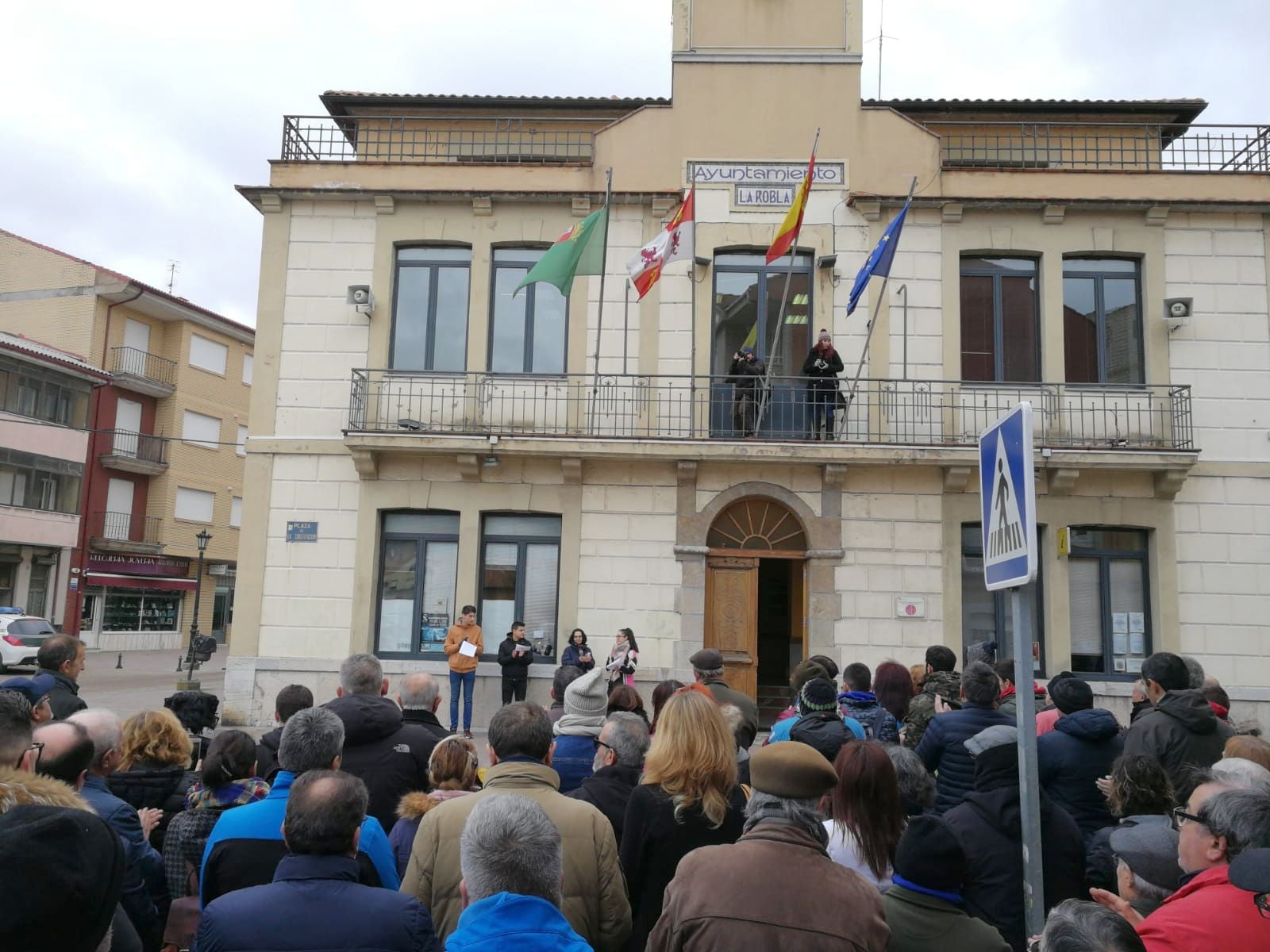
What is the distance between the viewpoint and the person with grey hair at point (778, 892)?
8.56 ft

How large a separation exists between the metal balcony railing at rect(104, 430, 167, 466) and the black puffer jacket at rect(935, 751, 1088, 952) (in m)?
40.1

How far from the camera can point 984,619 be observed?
14.8m

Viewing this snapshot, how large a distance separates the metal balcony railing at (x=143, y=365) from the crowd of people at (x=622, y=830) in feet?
123

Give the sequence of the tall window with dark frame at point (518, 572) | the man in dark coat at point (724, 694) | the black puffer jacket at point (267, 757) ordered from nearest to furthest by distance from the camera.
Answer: the black puffer jacket at point (267, 757)
the man in dark coat at point (724, 694)
the tall window with dark frame at point (518, 572)

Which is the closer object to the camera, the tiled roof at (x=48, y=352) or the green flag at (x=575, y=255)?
the green flag at (x=575, y=255)

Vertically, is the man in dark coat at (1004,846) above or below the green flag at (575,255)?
below

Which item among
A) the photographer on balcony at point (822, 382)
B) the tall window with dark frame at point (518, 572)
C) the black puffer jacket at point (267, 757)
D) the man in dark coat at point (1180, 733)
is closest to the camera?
the black puffer jacket at point (267, 757)

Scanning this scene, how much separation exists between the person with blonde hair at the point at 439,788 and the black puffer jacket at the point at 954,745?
263 centimetres

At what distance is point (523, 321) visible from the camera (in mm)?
15734

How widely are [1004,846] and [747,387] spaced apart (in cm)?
1097

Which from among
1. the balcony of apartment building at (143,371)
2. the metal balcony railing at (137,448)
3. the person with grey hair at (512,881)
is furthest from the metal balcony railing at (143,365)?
the person with grey hair at (512,881)

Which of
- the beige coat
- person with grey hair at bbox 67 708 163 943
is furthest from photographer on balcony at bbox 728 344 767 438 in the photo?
the beige coat

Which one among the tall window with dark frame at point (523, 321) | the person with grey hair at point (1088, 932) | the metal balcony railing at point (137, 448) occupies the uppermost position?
the metal balcony railing at point (137, 448)

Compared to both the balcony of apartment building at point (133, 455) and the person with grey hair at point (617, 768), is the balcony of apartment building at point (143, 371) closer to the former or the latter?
the balcony of apartment building at point (133, 455)
